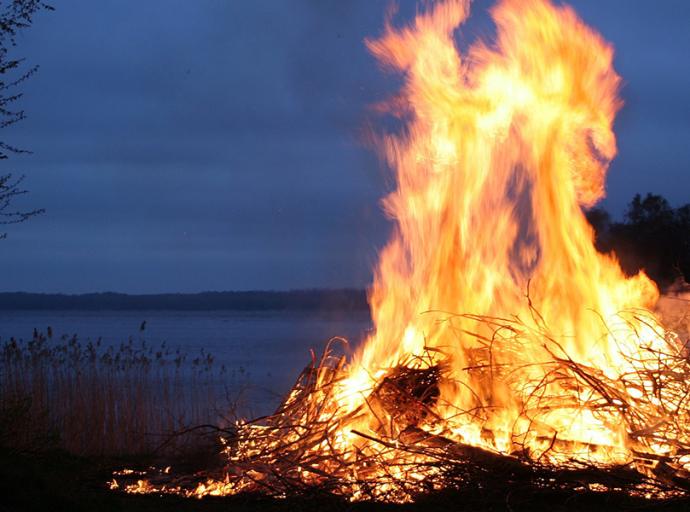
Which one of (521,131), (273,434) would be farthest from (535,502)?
(521,131)

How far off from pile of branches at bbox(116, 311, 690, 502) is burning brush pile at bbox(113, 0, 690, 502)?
2cm

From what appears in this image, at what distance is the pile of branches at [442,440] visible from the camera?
5059mm

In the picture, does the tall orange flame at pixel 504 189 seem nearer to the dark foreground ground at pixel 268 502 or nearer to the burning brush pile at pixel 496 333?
the burning brush pile at pixel 496 333

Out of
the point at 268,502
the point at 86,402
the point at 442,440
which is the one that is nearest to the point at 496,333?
the point at 442,440

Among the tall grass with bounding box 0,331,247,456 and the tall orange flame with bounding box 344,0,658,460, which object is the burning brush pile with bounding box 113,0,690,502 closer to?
the tall orange flame with bounding box 344,0,658,460

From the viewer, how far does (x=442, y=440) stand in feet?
18.1

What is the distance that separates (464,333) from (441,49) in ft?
10.3

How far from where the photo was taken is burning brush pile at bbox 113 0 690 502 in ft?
17.4

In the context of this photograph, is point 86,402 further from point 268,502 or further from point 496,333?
point 496,333

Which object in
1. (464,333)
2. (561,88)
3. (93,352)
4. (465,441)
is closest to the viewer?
(465,441)

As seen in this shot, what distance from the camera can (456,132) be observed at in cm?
739

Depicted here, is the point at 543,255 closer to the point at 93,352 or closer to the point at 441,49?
the point at 441,49

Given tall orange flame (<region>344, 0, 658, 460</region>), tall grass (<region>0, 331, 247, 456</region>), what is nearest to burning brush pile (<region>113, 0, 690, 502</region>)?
tall orange flame (<region>344, 0, 658, 460</region>)

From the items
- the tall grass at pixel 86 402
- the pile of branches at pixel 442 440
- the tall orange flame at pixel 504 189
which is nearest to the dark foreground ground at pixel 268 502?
the pile of branches at pixel 442 440
